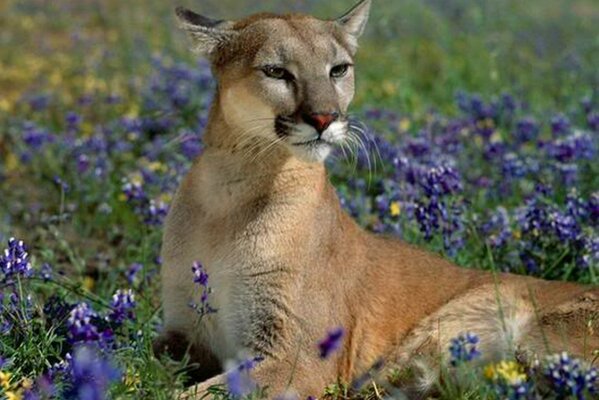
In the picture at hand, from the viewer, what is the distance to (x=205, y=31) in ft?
16.0

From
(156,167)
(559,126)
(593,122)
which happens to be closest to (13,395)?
(156,167)

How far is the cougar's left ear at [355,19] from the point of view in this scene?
5.19 meters

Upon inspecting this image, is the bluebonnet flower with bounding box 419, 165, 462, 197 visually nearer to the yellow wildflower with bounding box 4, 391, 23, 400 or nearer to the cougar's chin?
the cougar's chin

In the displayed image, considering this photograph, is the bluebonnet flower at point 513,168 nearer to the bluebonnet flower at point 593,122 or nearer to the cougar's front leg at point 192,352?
the bluebonnet flower at point 593,122

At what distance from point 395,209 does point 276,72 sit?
59.7 inches

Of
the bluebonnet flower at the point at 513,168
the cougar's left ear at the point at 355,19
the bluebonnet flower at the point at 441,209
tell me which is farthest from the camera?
the bluebonnet flower at the point at 513,168

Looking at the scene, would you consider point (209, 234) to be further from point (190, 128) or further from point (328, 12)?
point (328, 12)

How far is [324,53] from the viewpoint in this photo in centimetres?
471

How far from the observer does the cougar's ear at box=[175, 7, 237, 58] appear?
4.88 metres

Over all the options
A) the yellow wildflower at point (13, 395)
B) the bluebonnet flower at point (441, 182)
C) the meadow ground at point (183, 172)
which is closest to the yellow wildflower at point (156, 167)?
the meadow ground at point (183, 172)

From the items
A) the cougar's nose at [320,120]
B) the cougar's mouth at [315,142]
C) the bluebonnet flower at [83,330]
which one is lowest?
the bluebonnet flower at [83,330]

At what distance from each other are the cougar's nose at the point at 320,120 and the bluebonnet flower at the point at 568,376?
1.34 metres

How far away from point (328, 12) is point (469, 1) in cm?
290

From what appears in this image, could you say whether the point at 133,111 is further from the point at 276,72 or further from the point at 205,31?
the point at 276,72
